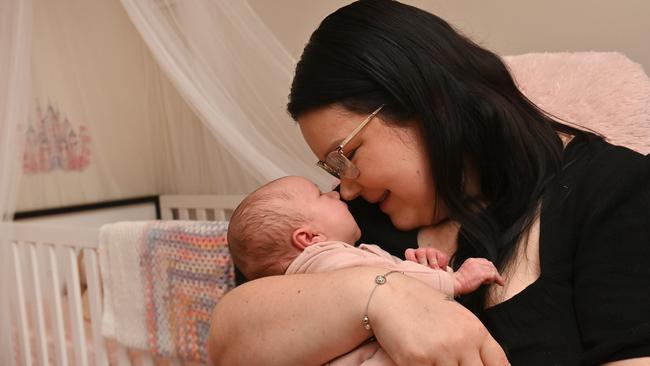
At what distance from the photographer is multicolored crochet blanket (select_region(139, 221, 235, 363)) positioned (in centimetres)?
155

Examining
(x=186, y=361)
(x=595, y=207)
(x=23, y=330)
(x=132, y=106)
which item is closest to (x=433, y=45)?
(x=595, y=207)

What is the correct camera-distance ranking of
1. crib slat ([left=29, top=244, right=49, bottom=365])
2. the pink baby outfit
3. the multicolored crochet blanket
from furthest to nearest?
crib slat ([left=29, top=244, right=49, bottom=365]) < the multicolored crochet blanket < the pink baby outfit

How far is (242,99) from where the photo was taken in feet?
6.09

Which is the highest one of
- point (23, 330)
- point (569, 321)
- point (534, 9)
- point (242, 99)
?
point (534, 9)

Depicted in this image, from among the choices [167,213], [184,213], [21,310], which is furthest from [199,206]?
[21,310]

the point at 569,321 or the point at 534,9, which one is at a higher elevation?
the point at 534,9

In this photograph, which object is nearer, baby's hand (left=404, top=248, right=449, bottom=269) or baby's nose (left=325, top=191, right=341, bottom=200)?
baby's hand (left=404, top=248, right=449, bottom=269)

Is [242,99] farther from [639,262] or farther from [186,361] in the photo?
[639,262]

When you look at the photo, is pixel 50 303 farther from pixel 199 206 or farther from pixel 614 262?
pixel 614 262

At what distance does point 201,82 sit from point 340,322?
116cm

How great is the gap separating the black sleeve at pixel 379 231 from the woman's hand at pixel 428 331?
0.28 m

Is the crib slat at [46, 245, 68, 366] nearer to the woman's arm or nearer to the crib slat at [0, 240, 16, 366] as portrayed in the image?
the crib slat at [0, 240, 16, 366]

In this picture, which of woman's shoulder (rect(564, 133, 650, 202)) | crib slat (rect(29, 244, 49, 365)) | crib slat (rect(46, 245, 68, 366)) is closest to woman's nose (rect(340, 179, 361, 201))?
woman's shoulder (rect(564, 133, 650, 202))

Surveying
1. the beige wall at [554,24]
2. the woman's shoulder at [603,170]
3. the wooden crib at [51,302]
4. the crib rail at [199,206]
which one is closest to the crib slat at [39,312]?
the wooden crib at [51,302]
